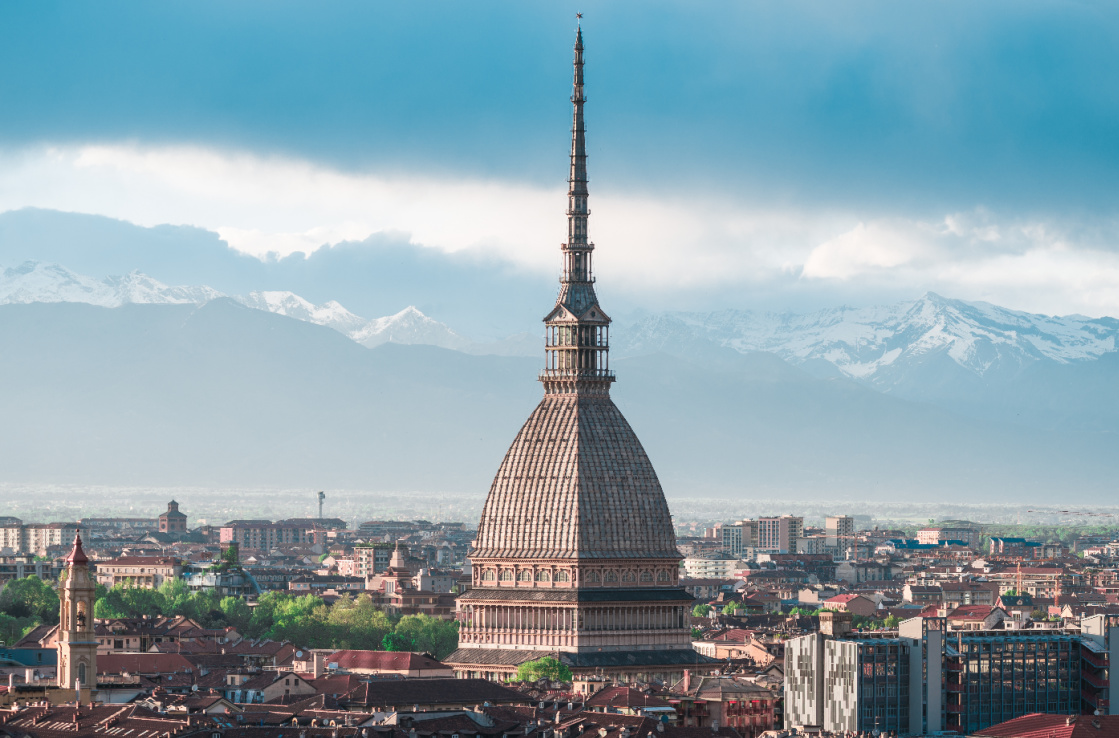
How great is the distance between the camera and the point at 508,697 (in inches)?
3501

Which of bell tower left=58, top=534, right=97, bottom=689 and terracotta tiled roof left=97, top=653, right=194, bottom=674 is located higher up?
bell tower left=58, top=534, right=97, bottom=689

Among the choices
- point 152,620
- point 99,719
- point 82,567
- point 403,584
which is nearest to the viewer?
point 99,719

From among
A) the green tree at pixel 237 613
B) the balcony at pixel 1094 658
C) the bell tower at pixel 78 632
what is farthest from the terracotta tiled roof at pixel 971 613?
the bell tower at pixel 78 632

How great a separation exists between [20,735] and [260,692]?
936 inches

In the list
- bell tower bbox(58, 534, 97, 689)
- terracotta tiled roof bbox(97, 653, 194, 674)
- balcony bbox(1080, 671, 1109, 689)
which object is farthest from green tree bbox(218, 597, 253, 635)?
balcony bbox(1080, 671, 1109, 689)

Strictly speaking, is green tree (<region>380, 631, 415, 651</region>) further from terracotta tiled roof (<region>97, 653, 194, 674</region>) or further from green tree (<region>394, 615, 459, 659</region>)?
terracotta tiled roof (<region>97, 653, 194, 674</region>)

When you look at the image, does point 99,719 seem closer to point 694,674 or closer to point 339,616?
point 694,674

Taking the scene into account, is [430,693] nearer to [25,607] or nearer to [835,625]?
[835,625]

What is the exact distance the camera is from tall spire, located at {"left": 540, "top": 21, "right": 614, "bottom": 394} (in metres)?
112

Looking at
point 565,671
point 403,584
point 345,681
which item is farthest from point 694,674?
point 403,584

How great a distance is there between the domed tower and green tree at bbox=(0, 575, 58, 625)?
114 feet

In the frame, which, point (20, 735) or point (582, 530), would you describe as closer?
point (20, 735)

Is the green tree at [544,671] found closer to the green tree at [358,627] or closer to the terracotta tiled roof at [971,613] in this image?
the green tree at [358,627]

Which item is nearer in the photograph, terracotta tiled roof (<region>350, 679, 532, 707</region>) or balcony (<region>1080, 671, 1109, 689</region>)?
balcony (<region>1080, 671, 1109, 689</region>)
